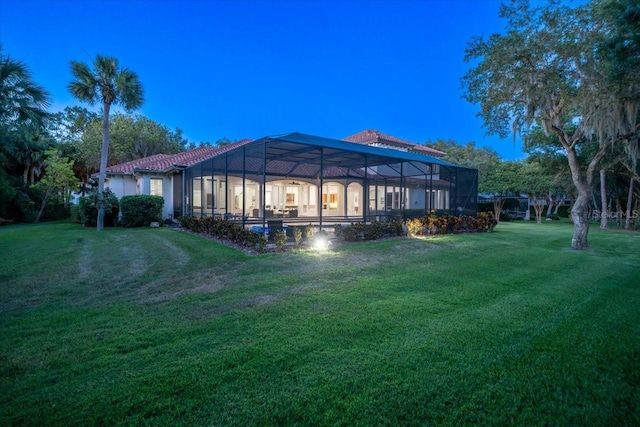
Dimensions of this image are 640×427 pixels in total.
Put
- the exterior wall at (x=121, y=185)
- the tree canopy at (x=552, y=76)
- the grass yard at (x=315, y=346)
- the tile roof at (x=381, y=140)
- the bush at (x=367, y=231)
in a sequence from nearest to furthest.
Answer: the grass yard at (x=315, y=346), the tree canopy at (x=552, y=76), the bush at (x=367, y=231), the exterior wall at (x=121, y=185), the tile roof at (x=381, y=140)

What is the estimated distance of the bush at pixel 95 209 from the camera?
14.7 metres

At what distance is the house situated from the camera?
39.3ft

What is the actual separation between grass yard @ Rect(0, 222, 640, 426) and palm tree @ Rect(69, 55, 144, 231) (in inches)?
384

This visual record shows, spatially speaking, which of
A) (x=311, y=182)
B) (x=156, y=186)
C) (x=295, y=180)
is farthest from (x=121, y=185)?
(x=311, y=182)

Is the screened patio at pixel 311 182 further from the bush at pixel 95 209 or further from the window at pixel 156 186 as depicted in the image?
the bush at pixel 95 209

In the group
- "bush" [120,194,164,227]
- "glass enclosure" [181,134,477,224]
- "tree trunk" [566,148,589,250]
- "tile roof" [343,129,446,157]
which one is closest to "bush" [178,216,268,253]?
"glass enclosure" [181,134,477,224]

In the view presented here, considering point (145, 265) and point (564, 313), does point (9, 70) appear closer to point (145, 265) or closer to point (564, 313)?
point (145, 265)

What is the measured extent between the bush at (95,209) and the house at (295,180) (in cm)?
206

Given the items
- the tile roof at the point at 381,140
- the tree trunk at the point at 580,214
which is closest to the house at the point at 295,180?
the tile roof at the point at 381,140

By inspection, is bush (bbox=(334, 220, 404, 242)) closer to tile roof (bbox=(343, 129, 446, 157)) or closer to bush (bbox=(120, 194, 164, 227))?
bush (bbox=(120, 194, 164, 227))

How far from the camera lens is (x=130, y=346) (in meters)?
3.11

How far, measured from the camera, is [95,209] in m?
15.1

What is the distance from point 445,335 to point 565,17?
10486 millimetres

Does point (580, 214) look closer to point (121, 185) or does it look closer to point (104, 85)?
point (104, 85)
